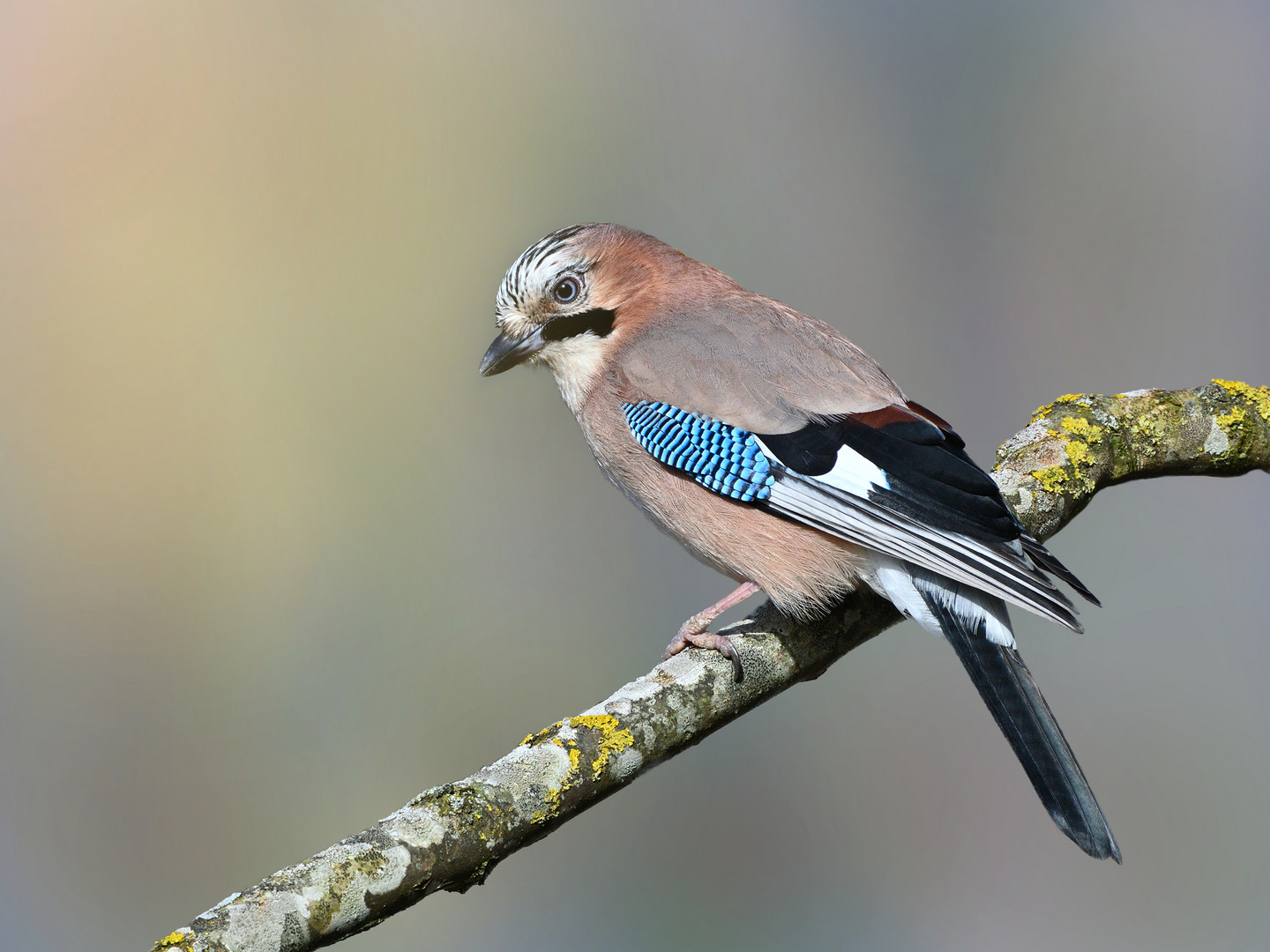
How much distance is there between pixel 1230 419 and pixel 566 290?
69.9 inches

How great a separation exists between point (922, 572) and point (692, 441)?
52cm

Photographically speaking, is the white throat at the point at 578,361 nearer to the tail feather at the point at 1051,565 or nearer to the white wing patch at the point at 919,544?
the white wing patch at the point at 919,544

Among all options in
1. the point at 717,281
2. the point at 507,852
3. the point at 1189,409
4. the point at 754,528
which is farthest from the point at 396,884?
the point at 1189,409

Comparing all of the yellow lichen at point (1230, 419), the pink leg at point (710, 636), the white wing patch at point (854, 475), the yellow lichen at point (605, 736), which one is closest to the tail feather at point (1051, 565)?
the white wing patch at point (854, 475)

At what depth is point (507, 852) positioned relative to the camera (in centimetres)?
163

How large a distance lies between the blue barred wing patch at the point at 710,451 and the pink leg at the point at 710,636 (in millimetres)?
238

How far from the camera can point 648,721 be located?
73.7 inches

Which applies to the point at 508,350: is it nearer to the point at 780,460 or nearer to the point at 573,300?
the point at 573,300

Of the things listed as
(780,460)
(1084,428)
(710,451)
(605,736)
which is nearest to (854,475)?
(780,460)

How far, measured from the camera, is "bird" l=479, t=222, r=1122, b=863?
1.99 metres

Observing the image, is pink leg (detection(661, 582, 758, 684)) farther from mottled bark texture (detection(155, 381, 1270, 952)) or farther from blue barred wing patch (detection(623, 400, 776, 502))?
blue barred wing patch (detection(623, 400, 776, 502))

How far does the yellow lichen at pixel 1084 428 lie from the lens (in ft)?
9.06

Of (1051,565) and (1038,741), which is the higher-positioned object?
(1051,565)

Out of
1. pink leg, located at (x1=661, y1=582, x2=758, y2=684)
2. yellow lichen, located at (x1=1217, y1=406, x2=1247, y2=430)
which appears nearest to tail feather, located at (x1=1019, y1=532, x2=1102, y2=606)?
pink leg, located at (x1=661, y1=582, x2=758, y2=684)
